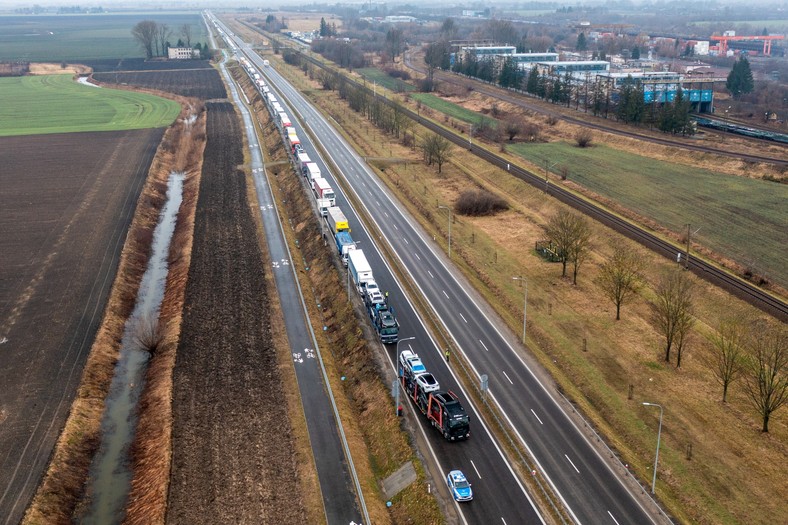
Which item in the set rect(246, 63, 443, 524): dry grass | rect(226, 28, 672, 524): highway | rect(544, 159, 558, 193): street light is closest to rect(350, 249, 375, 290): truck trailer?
rect(246, 63, 443, 524): dry grass

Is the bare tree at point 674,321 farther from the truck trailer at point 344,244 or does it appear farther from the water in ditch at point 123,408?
the water in ditch at point 123,408

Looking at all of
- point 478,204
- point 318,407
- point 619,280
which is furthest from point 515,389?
point 478,204

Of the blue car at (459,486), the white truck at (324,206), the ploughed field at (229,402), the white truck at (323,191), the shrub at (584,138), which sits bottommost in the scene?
the ploughed field at (229,402)

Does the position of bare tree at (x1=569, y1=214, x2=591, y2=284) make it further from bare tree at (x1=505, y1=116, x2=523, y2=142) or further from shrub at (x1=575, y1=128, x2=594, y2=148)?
bare tree at (x1=505, y1=116, x2=523, y2=142)

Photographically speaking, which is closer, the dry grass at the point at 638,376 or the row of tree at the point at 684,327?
the dry grass at the point at 638,376

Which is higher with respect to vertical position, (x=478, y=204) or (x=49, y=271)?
(x=478, y=204)

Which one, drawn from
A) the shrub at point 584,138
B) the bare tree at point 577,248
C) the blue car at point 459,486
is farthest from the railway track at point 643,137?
the blue car at point 459,486

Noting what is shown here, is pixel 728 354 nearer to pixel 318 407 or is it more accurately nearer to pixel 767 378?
pixel 767 378
